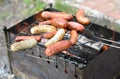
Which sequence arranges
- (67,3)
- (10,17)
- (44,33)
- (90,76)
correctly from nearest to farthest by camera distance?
(90,76) → (44,33) → (67,3) → (10,17)

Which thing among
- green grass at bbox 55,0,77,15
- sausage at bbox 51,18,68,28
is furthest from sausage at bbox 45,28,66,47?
green grass at bbox 55,0,77,15

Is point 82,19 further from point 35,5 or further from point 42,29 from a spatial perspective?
point 35,5

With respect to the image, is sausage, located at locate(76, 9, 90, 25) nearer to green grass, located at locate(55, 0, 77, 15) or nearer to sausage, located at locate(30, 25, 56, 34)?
sausage, located at locate(30, 25, 56, 34)

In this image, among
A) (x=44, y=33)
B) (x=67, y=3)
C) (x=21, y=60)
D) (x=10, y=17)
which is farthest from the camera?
(x=10, y=17)

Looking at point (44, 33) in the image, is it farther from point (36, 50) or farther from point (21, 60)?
point (21, 60)

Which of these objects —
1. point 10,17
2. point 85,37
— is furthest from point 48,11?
point 10,17

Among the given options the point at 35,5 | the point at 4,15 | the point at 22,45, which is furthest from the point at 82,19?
the point at 4,15
